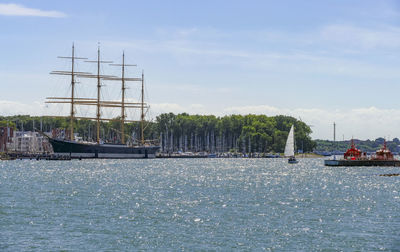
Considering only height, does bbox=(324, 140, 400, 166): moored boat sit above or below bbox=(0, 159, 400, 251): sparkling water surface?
above

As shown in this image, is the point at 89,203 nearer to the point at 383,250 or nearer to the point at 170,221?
the point at 170,221

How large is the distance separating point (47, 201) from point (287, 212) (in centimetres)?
2416

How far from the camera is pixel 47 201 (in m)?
62.3

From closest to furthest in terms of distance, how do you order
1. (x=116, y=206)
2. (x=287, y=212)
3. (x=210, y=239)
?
(x=210, y=239) < (x=287, y=212) < (x=116, y=206)

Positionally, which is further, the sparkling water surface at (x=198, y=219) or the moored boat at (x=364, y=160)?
the moored boat at (x=364, y=160)

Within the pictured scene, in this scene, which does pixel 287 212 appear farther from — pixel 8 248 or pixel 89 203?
pixel 8 248

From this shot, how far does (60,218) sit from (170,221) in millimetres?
8707

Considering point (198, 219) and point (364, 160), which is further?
point (364, 160)

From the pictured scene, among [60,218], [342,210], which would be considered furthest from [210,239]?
[342,210]

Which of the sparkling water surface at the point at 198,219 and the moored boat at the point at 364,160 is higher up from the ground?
the moored boat at the point at 364,160

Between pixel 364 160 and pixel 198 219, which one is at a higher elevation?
pixel 364 160

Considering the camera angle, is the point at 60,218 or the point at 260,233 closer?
the point at 260,233

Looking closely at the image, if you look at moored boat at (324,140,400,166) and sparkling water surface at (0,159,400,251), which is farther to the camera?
moored boat at (324,140,400,166)

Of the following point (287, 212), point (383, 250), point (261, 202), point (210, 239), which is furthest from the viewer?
point (261, 202)
